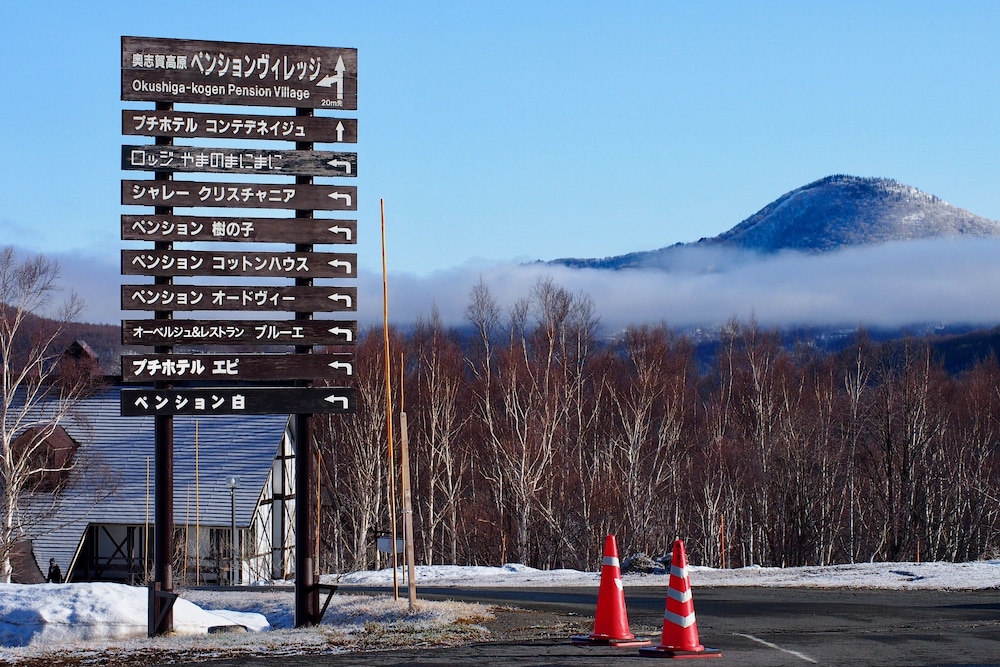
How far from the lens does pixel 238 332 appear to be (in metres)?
15.2

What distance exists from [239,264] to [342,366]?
6.19 feet

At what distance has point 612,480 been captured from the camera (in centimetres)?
5650

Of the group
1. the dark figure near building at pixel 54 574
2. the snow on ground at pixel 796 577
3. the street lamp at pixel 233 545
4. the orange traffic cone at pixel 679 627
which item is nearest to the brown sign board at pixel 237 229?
the orange traffic cone at pixel 679 627

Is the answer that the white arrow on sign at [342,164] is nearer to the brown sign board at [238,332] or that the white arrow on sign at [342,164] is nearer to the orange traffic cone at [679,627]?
the brown sign board at [238,332]

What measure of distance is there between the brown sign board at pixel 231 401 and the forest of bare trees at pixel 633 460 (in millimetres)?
37776

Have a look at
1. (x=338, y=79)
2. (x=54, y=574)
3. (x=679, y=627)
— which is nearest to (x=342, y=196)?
(x=338, y=79)

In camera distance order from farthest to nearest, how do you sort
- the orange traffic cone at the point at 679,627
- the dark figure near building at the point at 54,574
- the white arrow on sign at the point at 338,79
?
the dark figure near building at the point at 54,574, the white arrow on sign at the point at 338,79, the orange traffic cone at the point at 679,627

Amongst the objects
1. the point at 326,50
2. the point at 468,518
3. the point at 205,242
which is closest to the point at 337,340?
the point at 205,242

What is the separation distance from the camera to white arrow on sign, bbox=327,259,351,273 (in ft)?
50.5

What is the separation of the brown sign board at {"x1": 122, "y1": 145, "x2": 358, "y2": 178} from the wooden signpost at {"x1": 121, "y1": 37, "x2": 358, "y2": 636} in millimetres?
14

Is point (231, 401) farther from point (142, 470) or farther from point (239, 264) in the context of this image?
point (142, 470)

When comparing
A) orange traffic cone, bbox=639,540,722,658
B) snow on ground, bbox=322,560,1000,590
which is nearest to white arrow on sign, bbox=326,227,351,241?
orange traffic cone, bbox=639,540,722,658

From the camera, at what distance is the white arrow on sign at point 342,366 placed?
611 inches

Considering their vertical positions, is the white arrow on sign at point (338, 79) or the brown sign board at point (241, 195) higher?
the white arrow on sign at point (338, 79)
